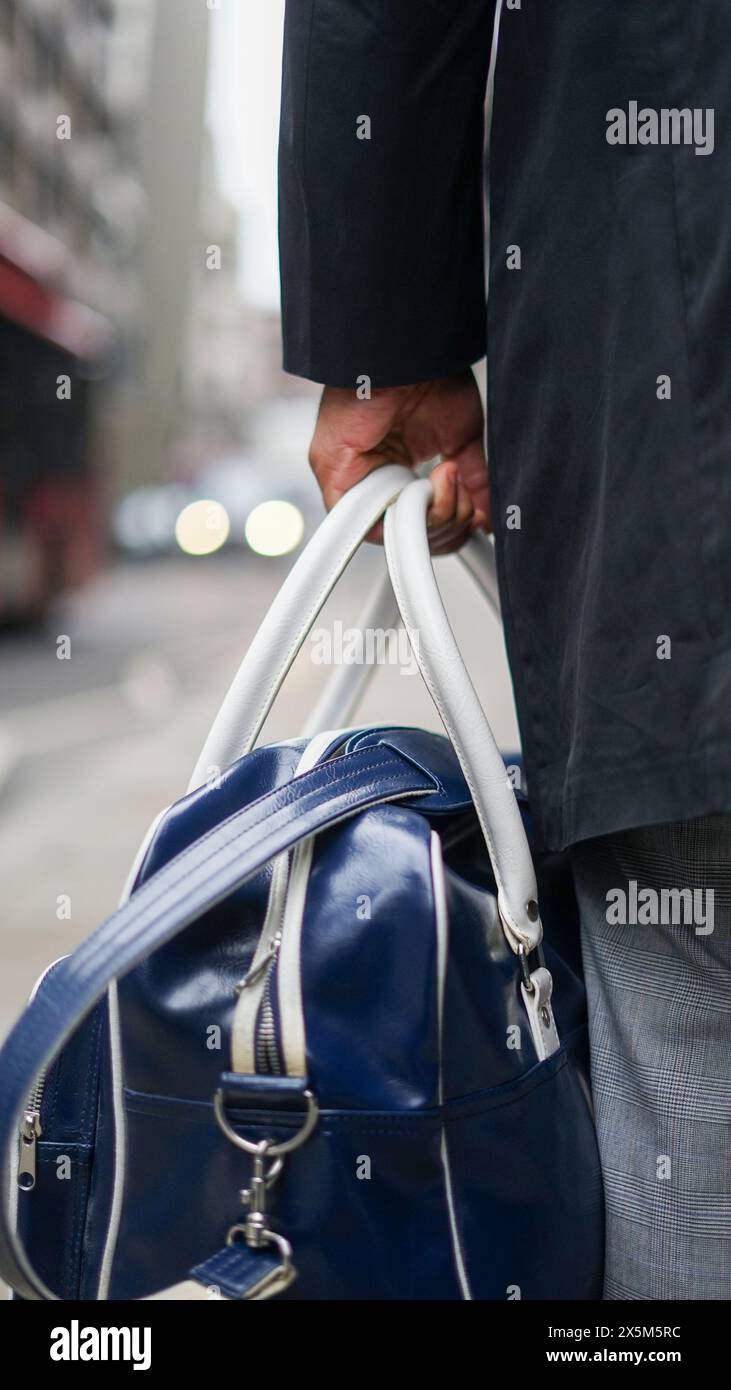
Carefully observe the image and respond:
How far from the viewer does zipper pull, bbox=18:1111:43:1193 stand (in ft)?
3.16

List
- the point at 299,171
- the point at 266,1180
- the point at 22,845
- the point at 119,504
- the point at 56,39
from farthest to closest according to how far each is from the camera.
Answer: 1. the point at 56,39
2. the point at 119,504
3. the point at 22,845
4. the point at 299,171
5. the point at 266,1180

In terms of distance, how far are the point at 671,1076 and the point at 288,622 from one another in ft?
1.55

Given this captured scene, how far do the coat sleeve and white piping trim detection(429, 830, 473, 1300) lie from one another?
1.63ft

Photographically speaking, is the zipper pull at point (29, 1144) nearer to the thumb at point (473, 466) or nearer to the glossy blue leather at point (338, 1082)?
the glossy blue leather at point (338, 1082)

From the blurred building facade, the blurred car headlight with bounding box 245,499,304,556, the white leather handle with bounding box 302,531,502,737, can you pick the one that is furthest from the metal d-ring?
the blurred car headlight with bounding box 245,499,304,556

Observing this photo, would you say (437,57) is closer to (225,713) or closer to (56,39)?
(225,713)

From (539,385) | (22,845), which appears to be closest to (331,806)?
(539,385)

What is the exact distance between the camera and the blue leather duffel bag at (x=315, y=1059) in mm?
845

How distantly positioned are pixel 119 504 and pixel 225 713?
26.8 m

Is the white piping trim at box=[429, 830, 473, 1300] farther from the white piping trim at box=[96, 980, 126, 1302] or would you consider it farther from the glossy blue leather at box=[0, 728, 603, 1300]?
the white piping trim at box=[96, 980, 126, 1302]

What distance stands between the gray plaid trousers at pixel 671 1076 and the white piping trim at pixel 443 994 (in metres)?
0.17

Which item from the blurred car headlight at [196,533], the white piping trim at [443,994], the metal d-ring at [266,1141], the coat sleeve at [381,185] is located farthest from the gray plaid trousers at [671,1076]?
the blurred car headlight at [196,533]
